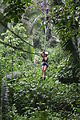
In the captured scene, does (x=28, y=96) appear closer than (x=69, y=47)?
Yes

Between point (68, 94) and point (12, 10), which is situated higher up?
point (68, 94)

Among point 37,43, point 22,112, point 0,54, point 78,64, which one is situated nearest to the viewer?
point 22,112

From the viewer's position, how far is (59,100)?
495 cm

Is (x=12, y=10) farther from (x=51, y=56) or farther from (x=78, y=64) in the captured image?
(x=51, y=56)

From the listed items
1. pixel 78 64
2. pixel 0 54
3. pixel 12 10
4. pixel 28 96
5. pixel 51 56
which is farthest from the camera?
pixel 51 56

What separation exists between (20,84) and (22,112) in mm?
1125

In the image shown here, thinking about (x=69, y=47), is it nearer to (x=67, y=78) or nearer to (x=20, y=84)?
(x=67, y=78)

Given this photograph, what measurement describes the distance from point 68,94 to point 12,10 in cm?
362

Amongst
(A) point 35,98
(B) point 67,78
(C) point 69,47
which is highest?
(C) point 69,47

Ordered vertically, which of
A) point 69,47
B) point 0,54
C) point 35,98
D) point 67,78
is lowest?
point 35,98

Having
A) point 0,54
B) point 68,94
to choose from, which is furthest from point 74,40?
point 0,54

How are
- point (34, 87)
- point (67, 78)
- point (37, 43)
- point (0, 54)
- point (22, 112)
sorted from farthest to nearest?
point (37, 43) → point (0, 54) → point (67, 78) → point (34, 87) → point (22, 112)

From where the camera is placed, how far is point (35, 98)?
491cm

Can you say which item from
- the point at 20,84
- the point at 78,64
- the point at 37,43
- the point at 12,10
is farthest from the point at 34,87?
the point at 37,43
